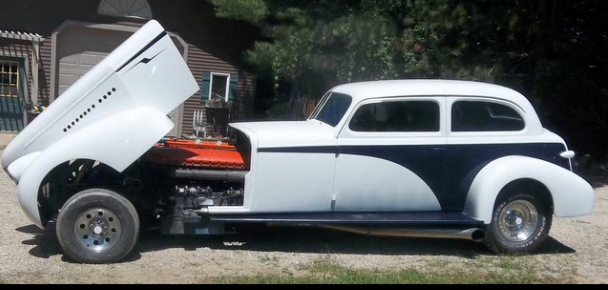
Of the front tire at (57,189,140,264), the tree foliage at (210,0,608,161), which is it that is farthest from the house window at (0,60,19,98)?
the front tire at (57,189,140,264)

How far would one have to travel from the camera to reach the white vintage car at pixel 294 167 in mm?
6953

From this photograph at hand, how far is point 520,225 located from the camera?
784 cm

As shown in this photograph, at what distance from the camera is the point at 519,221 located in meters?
7.82

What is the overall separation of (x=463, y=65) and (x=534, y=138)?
13.9ft

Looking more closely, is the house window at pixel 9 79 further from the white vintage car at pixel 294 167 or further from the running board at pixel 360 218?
the running board at pixel 360 218

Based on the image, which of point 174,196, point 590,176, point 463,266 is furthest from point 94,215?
point 590,176

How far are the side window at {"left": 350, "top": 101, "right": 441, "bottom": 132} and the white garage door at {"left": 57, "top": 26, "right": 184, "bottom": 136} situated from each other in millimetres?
9903

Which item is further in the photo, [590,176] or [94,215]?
[590,176]

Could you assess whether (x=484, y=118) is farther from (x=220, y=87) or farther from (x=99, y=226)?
(x=220, y=87)

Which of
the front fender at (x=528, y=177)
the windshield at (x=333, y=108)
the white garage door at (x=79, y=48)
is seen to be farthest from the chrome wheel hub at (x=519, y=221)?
the white garage door at (x=79, y=48)

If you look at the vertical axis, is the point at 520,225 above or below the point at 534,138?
below

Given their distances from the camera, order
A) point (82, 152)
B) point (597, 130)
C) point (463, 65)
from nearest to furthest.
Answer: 1. point (82, 152)
2. point (463, 65)
3. point (597, 130)

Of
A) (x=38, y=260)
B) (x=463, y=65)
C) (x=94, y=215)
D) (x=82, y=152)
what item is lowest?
(x=38, y=260)

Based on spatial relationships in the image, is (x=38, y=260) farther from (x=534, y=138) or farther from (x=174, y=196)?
(x=534, y=138)
